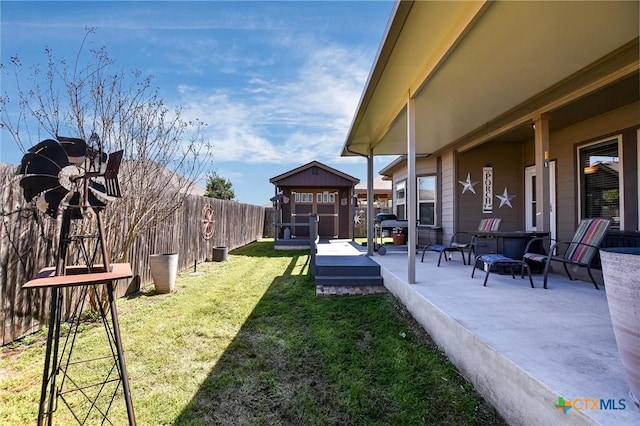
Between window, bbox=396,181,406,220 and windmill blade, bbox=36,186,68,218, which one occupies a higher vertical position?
window, bbox=396,181,406,220

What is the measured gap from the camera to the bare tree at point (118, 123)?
353 centimetres

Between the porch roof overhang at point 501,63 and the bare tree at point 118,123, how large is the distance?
3093 mm

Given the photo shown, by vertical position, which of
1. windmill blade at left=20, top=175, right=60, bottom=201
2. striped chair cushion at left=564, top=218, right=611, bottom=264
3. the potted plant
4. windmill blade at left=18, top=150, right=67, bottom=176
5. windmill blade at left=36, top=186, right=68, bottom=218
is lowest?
the potted plant

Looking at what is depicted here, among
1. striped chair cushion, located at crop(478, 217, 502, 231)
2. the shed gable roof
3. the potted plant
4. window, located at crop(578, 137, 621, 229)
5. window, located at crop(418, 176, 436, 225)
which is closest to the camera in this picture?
window, located at crop(578, 137, 621, 229)

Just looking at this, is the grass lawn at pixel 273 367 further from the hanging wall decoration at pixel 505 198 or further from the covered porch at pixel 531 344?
the hanging wall decoration at pixel 505 198

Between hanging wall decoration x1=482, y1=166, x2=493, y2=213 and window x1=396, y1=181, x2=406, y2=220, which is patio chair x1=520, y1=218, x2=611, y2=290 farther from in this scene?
window x1=396, y1=181, x2=406, y2=220

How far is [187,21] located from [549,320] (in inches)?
310

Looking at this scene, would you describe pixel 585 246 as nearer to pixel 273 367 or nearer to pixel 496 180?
pixel 496 180

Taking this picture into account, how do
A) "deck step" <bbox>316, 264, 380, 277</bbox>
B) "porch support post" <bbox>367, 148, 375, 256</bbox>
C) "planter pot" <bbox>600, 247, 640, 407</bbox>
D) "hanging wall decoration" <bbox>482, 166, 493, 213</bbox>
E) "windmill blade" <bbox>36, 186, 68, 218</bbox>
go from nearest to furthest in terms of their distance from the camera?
1. "planter pot" <bbox>600, 247, 640, 407</bbox>
2. "windmill blade" <bbox>36, 186, 68, 218</bbox>
3. "deck step" <bbox>316, 264, 380, 277</bbox>
4. "porch support post" <bbox>367, 148, 375, 256</bbox>
5. "hanging wall decoration" <bbox>482, 166, 493, 213</bbox>

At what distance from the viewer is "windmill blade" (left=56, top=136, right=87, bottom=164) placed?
189 centimetres

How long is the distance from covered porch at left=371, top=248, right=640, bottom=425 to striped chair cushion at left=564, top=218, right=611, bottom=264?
39 centimetres

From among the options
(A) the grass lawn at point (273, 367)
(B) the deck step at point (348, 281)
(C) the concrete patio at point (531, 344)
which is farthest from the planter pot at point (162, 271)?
(C) the concrete patio at point (531, 344)

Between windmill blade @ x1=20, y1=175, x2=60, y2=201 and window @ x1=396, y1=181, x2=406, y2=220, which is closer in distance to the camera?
windmill blade @ x1=20, y1=175, x2=60, y2=201

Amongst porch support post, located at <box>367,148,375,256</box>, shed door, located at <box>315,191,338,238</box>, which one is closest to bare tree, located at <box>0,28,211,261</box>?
porch support post, located at <box>367,148,375,256</box>
